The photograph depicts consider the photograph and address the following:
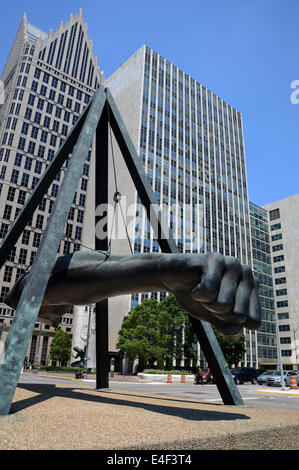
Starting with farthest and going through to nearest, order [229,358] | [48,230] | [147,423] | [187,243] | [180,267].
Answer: [187,243] → [229,358] → [48,230] → [180,267] → [147,423]

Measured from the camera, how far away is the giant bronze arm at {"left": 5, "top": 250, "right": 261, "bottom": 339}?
501 centimetres

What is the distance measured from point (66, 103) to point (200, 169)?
40.0 m

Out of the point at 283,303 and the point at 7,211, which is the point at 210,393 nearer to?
the point at 7,211

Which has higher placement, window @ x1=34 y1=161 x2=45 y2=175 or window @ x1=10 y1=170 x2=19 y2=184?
window @ x1=34 y1=161 x2=45 y2=175

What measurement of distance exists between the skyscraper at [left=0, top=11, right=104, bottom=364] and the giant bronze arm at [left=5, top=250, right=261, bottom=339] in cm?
6389

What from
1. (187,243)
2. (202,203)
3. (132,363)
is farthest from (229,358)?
(202,203)

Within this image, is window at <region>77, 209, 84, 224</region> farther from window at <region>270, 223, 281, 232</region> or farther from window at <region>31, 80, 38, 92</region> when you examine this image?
window at <region>270, 223, 281, 232</region>

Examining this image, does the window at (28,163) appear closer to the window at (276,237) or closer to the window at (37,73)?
the window at (37,73)

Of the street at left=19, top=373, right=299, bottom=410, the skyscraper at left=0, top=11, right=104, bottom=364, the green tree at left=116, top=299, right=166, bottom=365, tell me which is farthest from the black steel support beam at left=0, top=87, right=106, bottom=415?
the skyscraper at left=0, top=11, right=104, bottom=364
